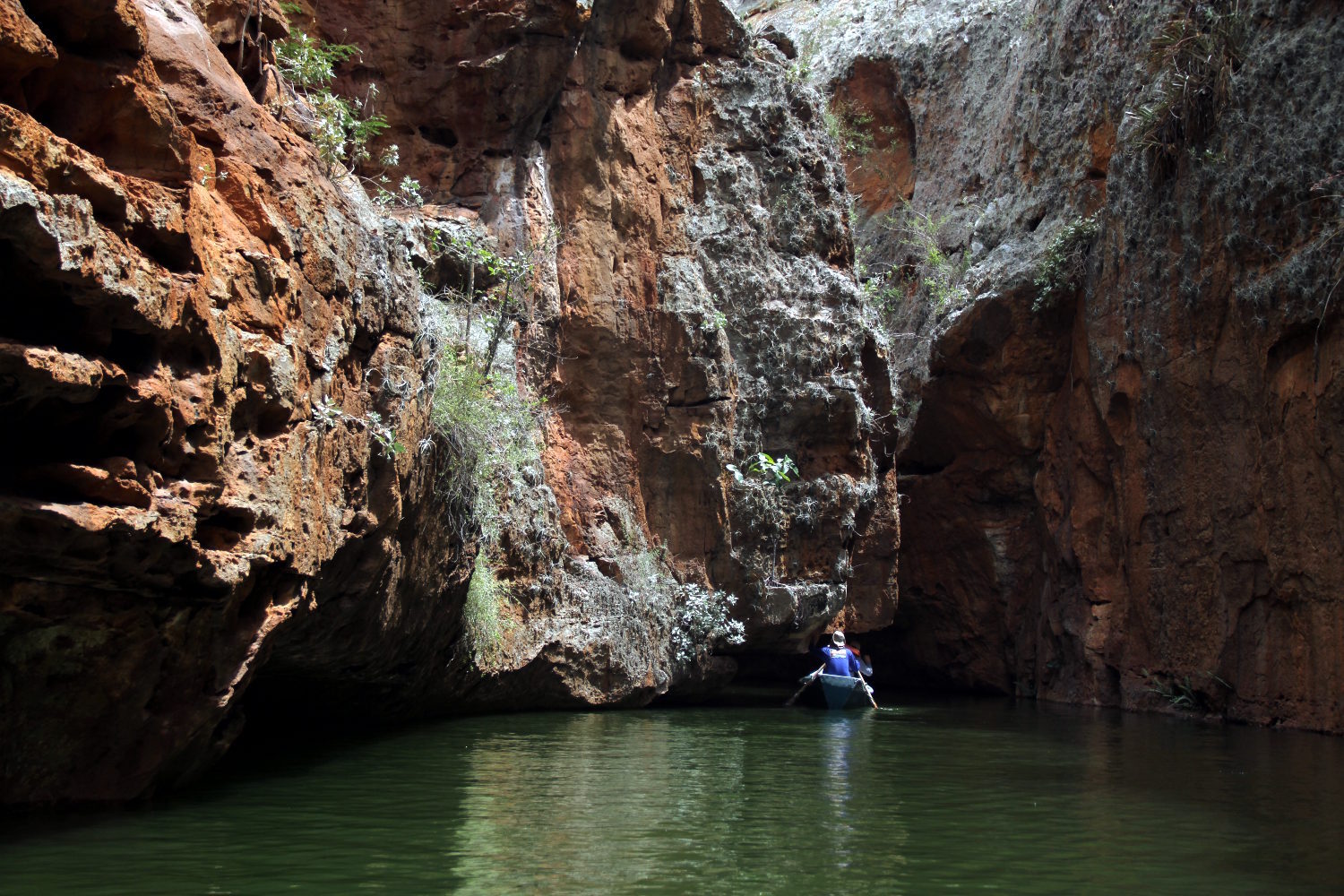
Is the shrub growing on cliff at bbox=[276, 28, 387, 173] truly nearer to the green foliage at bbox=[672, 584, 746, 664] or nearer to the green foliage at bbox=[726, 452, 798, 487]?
the green foliage at bbox=[726, 452, 798, 487]

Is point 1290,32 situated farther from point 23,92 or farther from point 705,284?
point 23,92

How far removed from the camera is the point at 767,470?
16.9 meters

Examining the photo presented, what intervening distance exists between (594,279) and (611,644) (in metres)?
4.77

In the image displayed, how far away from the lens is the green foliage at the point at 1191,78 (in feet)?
49.1

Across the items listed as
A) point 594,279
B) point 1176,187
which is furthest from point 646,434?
point 1176,187

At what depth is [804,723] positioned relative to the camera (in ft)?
47.4

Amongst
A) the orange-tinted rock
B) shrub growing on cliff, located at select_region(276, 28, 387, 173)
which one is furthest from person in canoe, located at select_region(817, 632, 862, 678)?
the orange-tinted rock

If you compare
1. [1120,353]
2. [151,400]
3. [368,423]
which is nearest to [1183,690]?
[1120,353]

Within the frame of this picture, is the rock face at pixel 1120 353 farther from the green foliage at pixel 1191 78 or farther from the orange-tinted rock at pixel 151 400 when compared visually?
the orange-tinted rock at pixel 151 400

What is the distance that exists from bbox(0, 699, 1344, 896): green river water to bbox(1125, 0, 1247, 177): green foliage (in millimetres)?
8030

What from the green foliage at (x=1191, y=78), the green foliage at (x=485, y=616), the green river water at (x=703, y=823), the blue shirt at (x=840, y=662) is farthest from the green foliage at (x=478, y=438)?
the green foliage at (x=1191, y=78)

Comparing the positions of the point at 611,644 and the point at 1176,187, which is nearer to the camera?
the point at 611,644

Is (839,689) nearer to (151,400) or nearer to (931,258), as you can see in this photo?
(931,258)

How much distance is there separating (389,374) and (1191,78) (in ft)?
38.1
